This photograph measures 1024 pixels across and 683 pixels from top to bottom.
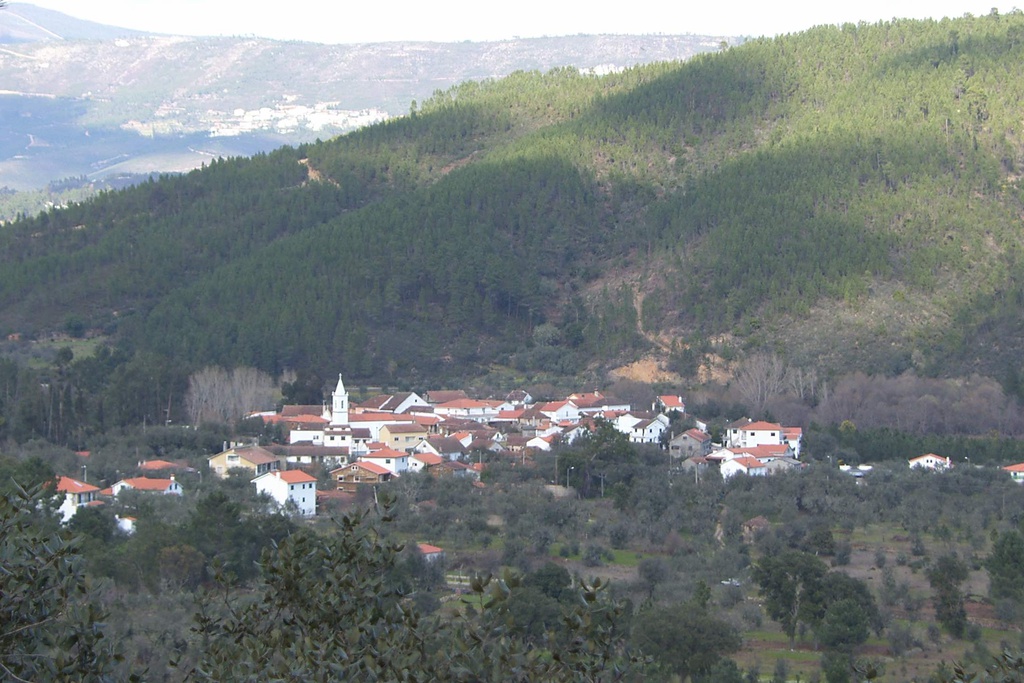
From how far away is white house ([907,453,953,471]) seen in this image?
39.9m

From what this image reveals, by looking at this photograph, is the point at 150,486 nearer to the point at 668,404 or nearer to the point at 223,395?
the point at 223,395

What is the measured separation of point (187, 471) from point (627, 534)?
40.9ft

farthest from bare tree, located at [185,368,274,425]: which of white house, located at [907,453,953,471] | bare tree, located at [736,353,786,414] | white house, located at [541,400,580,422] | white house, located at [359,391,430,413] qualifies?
white house, located at [907,453,953,471]

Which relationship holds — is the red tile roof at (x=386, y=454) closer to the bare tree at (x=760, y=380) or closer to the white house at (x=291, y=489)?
the white house at (x=291, y=489)

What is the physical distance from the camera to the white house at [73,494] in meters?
31.3

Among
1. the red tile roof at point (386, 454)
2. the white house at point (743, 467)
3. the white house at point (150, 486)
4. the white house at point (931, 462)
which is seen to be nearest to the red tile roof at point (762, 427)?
the white house at point (743, 467)

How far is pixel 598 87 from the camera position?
8081 cm

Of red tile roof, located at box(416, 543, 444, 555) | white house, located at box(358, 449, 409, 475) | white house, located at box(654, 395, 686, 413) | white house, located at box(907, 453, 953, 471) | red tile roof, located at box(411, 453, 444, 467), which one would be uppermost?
red tile roof, located at box(416, 543, 444, 555)

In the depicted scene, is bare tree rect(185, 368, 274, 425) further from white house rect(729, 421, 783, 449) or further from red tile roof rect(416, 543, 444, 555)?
red tile roof rect(416, 543, 444, 555)

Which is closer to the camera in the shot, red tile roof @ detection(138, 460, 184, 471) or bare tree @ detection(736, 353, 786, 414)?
red tile roof @ detection(138, 460, 184, 471)

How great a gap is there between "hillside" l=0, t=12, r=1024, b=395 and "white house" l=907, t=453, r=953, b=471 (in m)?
11.5

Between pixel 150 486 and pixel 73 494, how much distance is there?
2745mm

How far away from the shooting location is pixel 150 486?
34.6 metres

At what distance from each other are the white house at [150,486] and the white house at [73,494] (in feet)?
3.25
